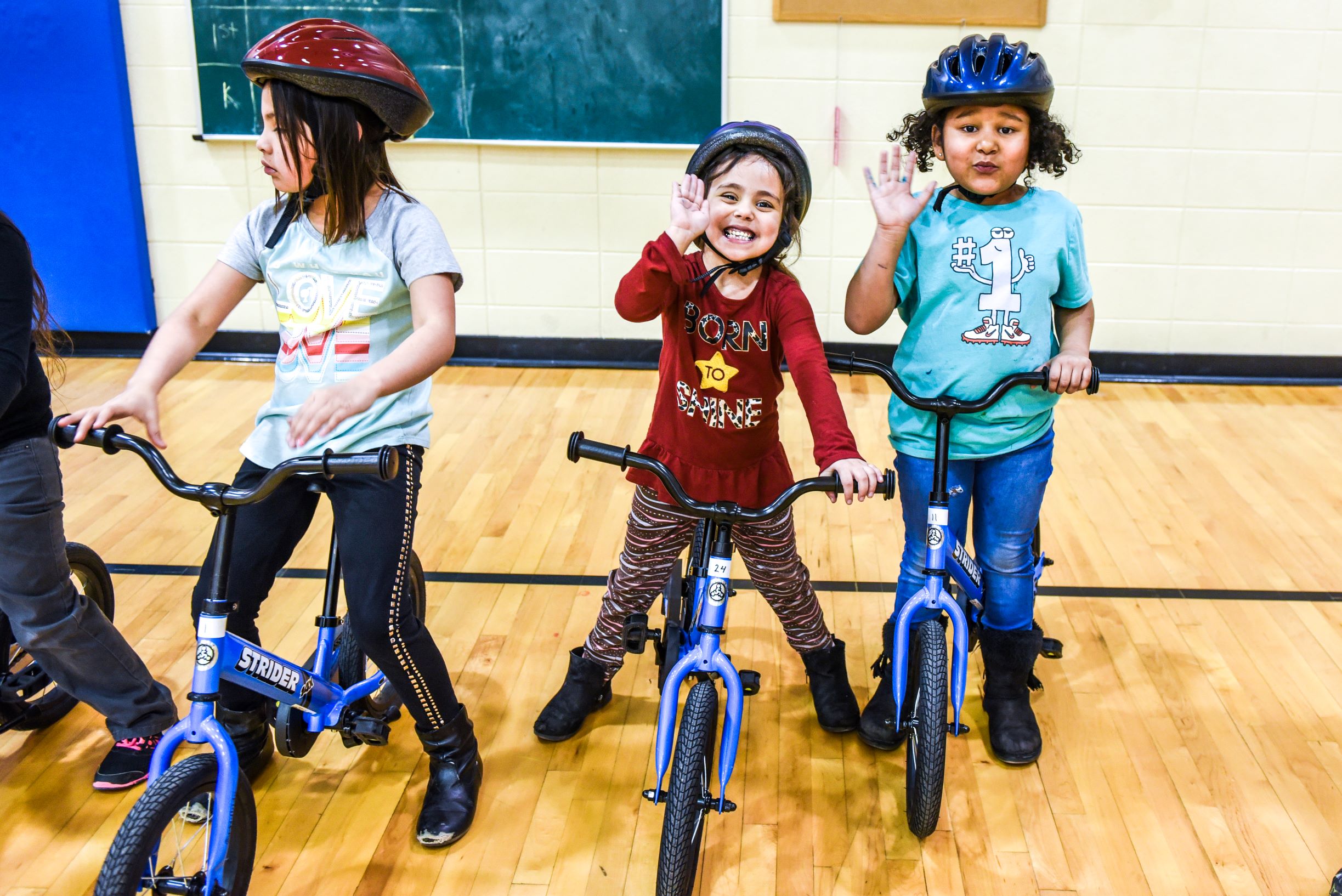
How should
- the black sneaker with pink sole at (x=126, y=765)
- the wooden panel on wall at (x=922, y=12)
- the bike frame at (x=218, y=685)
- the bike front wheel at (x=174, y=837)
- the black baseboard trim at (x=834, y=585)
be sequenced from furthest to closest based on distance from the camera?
the wooden panel on wall at (x=922, y=12) → the black baseboard trim at (x=834, y=585) → the black sneaker with pink sole at (x=126, y=765) → the bike frame at (x=218, y=685) → the bike front wheel at (x=174, y=837)

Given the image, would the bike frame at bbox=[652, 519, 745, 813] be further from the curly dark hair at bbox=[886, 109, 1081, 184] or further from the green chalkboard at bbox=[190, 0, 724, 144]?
the green chalkboard at bbox=[190, 0, 724, 144]

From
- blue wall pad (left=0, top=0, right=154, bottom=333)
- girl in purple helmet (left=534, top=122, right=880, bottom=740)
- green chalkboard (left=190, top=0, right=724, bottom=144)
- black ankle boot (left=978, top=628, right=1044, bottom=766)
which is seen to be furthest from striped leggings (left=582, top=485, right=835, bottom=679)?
blue wall pad (left=0, top=0, right=154, bottom=333)

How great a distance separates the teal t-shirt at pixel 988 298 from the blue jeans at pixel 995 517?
0.05 meters

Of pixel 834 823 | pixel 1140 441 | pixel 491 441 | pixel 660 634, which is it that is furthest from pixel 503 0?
pixel 834 823

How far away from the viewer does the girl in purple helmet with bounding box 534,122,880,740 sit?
1.94m

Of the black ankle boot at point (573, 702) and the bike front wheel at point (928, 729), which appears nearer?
the bike front wheel at point (928, 729)

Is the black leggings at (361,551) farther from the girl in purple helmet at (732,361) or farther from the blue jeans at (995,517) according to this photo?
the blue jeans at (995,517)

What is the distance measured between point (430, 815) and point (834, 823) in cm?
76

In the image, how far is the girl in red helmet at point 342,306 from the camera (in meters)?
1.83

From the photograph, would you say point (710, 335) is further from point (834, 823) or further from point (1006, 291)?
point (834, 823)

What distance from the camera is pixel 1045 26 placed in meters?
4.80

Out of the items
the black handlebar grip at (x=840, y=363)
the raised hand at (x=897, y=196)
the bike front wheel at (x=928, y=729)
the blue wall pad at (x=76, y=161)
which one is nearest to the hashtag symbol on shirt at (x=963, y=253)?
the raised hand at (x=897, y=196)

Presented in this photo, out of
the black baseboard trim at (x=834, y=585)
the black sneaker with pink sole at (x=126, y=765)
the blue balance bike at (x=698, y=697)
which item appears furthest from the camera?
the black baseboard trim at (x=834, y=585)

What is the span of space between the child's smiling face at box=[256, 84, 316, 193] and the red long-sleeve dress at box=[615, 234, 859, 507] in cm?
55
